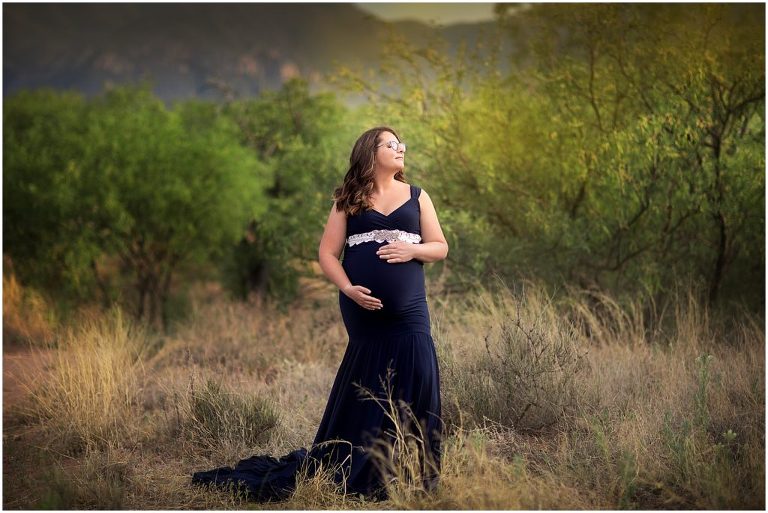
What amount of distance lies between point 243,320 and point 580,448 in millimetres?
7556

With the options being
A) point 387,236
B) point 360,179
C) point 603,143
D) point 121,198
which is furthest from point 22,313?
point 387,236

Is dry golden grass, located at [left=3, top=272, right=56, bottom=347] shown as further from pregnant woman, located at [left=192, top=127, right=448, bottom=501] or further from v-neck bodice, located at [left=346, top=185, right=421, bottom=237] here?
v-neck bodice, located at [left=346, top=185, right=421, bottom=237]

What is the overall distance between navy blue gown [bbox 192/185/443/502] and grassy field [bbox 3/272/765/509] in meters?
0.16

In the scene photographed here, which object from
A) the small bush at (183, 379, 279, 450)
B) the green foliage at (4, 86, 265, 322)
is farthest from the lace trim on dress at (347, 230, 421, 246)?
the green foliage at (4, 86, 265, 322)

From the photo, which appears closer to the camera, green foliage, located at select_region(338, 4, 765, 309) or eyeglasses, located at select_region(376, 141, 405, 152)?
eyeglasses, located at select_region(376, 141, 405, 152)

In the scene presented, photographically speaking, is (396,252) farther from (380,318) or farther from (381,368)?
(381,368)

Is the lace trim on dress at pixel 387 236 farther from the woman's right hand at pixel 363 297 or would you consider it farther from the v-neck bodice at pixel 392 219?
the woman's right hand at pixel 363 297

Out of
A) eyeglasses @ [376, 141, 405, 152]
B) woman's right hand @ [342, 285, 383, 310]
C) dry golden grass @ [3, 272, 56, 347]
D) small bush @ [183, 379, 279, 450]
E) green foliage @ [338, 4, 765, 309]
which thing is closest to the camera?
woman's right hand @ [342, 285, 383, 310]

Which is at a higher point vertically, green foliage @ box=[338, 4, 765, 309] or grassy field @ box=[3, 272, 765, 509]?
green foliage @ box=[338, 4, 765, 309]

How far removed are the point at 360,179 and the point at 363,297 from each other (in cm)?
75

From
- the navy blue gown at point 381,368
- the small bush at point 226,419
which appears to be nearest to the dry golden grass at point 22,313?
the small bush at point 226,419

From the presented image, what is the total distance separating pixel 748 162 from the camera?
9.73 metres

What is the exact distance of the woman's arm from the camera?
507cm

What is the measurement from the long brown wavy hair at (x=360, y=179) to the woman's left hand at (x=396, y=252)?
30 cm
